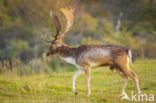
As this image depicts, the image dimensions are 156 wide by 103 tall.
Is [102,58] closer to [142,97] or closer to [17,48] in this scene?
[142,97]

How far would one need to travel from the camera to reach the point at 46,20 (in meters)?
32.2

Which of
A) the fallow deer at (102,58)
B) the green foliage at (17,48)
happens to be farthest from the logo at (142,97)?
the green foliage at (17,48)

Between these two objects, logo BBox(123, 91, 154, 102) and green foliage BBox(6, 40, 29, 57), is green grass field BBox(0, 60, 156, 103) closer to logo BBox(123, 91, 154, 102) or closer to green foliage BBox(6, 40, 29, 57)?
logo BBox(123, 91, 154, 102)

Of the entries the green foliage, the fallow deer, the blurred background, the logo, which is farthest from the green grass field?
the green foliage

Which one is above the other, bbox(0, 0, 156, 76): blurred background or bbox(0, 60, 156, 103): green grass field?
bbox(0, 0, 156, 76): blurred background

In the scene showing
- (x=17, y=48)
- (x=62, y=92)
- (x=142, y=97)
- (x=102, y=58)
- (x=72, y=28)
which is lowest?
(x=142, y=97)

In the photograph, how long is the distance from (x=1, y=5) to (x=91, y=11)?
12.9 meters

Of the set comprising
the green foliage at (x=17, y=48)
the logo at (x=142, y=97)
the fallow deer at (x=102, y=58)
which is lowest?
the logo at (x=142, y=97)

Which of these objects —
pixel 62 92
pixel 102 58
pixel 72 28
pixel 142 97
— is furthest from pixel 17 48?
pixel 142 97

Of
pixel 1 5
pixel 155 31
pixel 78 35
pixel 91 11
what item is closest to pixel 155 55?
pixel 155 31

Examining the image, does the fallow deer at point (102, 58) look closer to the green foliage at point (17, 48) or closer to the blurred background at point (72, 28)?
the blurred background at point (72, 28)

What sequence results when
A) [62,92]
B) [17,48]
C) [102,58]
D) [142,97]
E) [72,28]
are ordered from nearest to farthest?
[142,97]
[102,58]
[62,92]
[72,28]
[17,48]

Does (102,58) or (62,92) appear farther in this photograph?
(62,92)

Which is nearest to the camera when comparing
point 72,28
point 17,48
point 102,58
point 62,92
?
point 102,58
